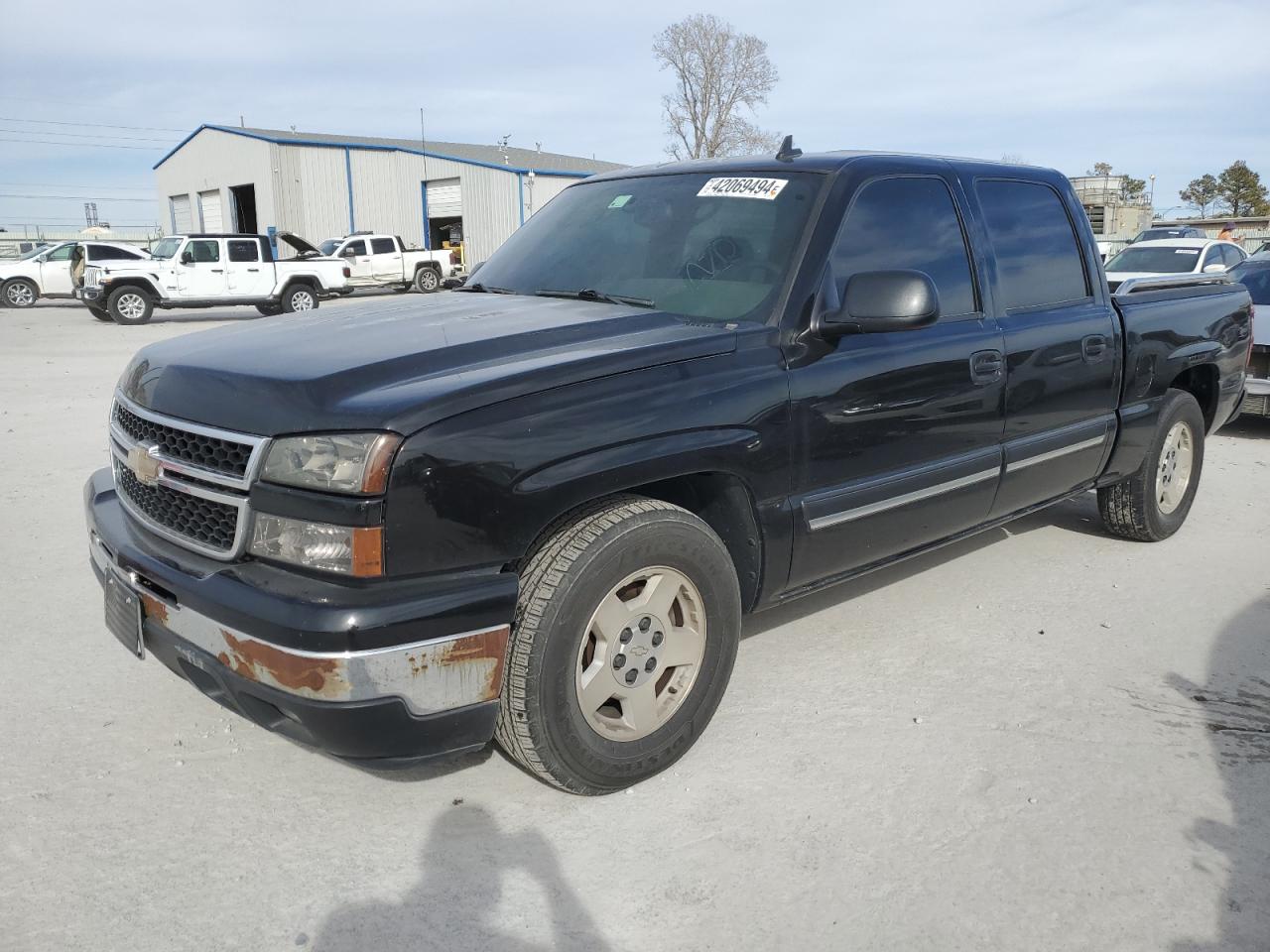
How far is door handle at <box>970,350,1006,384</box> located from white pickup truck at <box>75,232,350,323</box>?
1832 centimetres

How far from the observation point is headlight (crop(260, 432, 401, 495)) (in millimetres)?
2381

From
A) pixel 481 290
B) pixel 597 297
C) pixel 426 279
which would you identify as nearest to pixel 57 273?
pixel 426 279

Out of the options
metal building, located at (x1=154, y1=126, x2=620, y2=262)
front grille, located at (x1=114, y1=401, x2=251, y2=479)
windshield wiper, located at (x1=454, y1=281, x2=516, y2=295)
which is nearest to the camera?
front grille, located at (x1=114, y1=401, x2=251, y2=479)

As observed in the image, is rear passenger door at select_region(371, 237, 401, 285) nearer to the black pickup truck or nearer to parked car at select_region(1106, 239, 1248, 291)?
parked car at select_region(1106, 239, 1248, 291)

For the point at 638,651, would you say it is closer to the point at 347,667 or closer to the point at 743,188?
the point at 347,667

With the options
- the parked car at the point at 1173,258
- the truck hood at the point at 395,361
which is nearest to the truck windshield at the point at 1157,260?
the parked car at the point at 1173,258

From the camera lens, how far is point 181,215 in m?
46.5

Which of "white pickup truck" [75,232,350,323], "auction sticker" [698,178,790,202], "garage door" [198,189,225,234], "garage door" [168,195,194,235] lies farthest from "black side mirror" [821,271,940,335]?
"garage door" [168,195,194,235]

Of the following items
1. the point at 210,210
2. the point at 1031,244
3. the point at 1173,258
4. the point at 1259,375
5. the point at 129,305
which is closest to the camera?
the point at 1031,244

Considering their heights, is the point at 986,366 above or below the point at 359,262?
below

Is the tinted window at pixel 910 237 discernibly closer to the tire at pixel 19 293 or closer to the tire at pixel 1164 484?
the tire at pixel 1164 484

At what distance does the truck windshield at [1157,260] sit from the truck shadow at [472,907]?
15574 mm

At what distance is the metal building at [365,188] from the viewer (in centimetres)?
3806

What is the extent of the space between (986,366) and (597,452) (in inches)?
75.6
